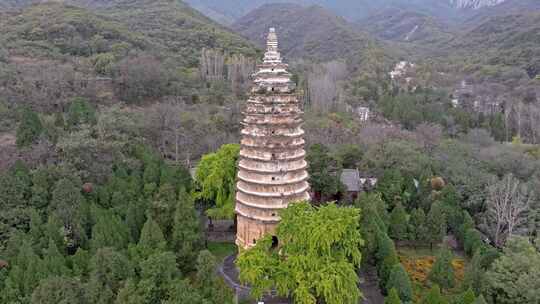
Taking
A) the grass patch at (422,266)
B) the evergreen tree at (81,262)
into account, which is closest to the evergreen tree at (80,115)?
the evergreen tree at (81,262)

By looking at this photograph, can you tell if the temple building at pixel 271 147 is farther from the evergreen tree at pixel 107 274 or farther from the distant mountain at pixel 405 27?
the distant mountain at pixel 405 27

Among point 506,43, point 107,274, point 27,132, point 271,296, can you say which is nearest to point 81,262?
point 107,274

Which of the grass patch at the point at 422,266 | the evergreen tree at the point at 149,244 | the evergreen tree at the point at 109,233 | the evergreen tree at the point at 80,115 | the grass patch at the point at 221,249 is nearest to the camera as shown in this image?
the evergreen tree at the point at 149,244

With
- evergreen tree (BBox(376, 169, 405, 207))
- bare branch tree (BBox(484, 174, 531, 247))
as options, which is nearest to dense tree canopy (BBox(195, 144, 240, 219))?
evergreen tree (BBox(376, 169, 405, 207))

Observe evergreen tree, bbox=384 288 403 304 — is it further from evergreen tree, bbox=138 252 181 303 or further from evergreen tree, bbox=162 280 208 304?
evergreen tree, bbox=138 252 181 303

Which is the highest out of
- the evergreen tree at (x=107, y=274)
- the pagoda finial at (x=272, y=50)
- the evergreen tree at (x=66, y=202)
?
the pagoda finial at (x=272, y=50)

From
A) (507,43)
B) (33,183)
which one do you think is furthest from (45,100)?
(507,43)

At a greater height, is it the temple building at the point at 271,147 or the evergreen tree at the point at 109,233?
the temple building at the point at 271,147
